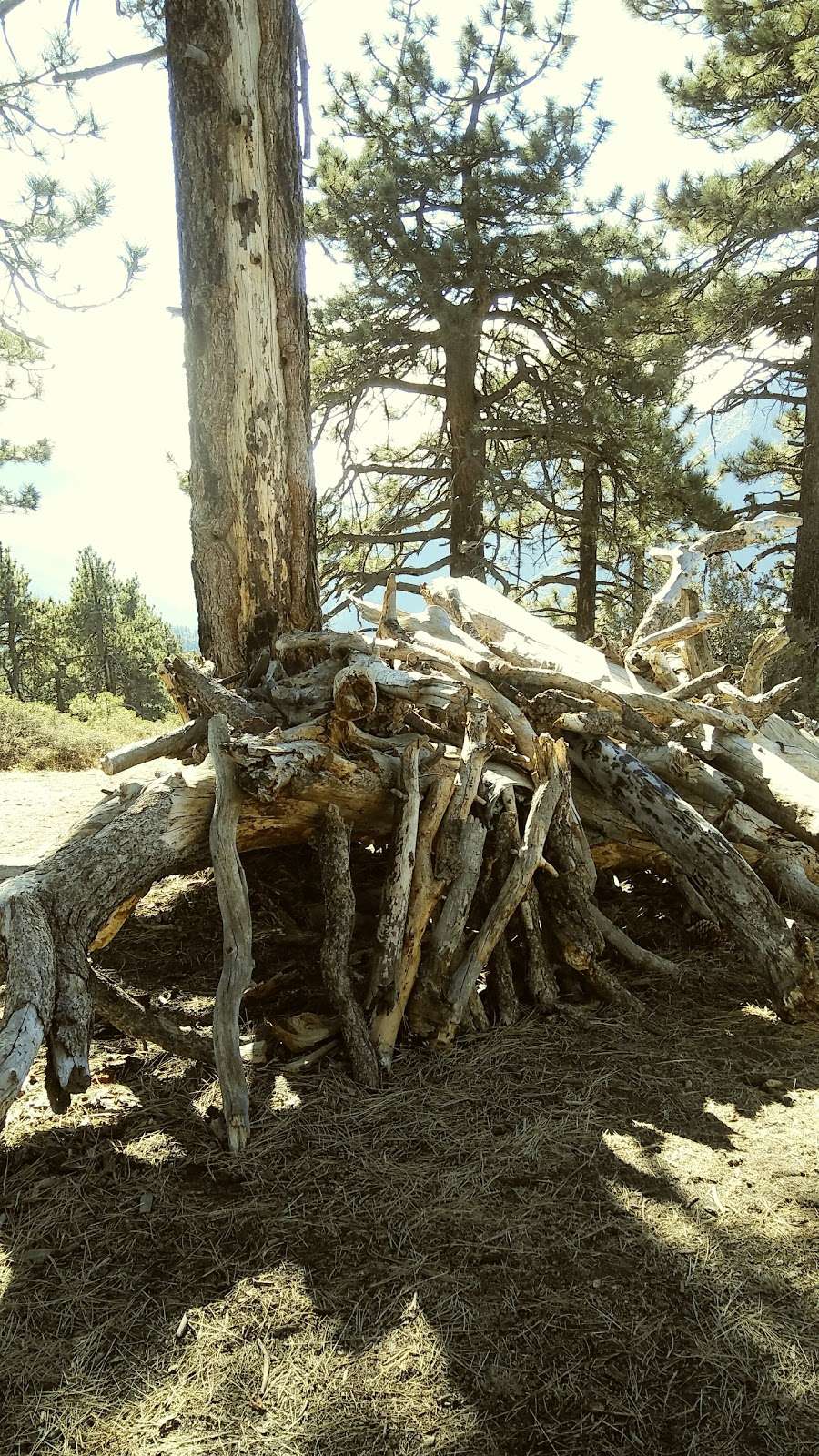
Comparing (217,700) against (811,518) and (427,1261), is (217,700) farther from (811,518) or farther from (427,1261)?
(811,518)

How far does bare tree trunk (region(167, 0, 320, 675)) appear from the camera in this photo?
459 cm

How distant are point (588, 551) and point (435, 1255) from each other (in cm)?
1086

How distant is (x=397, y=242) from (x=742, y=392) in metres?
4.64

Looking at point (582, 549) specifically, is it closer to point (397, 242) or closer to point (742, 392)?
point (742, 392)

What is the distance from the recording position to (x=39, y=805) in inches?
283

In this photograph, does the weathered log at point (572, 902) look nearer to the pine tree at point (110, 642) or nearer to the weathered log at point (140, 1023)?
the weathered log at point (140, 1023)

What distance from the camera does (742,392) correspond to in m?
11.4

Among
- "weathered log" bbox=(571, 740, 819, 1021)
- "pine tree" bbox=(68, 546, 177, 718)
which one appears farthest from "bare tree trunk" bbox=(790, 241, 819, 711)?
"pine tree" bbox=(68, 546, 177, 718)

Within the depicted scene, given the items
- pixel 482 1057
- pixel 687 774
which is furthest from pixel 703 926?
pixel 482 1057

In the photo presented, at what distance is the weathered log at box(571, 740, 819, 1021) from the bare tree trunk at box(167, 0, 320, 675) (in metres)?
1.95

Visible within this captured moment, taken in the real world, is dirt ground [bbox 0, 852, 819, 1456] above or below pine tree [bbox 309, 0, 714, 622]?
below

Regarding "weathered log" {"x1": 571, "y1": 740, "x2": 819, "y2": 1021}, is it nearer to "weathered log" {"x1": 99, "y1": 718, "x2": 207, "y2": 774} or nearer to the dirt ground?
the dirt ground

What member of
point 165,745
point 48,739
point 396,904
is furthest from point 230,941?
point 48,739

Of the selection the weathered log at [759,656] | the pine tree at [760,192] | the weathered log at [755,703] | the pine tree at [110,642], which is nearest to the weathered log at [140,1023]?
the weathered log at [755,703]
